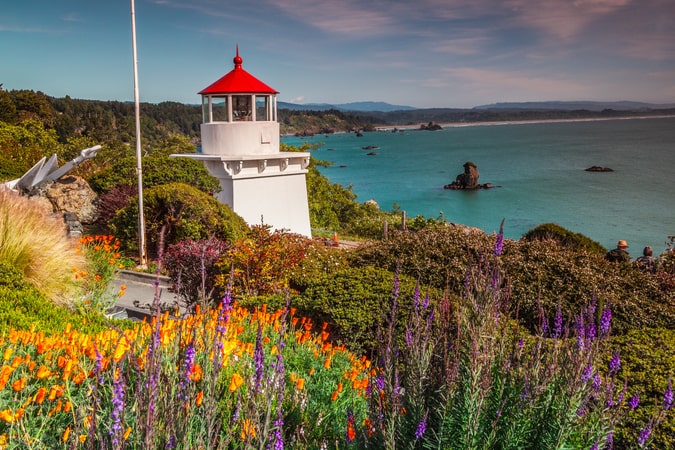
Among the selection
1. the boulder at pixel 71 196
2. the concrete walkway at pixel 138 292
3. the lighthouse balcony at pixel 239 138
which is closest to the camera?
the concrete walkway at pixel 138 292

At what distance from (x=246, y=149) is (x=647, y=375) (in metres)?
13.7

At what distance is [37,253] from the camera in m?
7.99

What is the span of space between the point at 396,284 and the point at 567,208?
199 feet

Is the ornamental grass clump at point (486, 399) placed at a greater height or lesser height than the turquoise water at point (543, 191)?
greater

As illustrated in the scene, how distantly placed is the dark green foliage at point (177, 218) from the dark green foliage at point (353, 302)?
23.1ft

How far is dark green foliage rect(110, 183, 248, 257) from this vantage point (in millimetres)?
14500

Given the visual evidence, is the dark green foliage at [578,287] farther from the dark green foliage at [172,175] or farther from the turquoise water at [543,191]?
the turquoise water at [543,191]

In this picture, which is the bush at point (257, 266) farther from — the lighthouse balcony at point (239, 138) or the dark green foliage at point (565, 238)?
the dark green foliage at point (565, 238)

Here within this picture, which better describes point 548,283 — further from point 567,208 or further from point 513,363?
point 567,208

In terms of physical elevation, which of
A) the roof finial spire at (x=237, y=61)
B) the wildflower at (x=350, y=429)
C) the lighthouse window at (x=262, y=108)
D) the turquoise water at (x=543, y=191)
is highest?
the roof finial spire at (x=237, y=61)

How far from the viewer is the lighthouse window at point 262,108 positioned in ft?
57.5

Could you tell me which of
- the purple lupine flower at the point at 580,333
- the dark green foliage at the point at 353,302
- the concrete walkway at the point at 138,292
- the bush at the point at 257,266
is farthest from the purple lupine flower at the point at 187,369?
the bush at the point at 257,266

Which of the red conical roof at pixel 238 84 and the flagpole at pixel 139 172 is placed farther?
the red conical roof at pixel 238 84

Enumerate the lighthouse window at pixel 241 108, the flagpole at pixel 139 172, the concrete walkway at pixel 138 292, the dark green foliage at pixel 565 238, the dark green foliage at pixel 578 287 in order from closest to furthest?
the dark green foliage at pixel 578 287 < the concrete walkway at pixel 138 292 < the flagpole at pixel 139 172 < the dark green foliage at pixel 565 238 < the lighthouse window at pixel 241 108
